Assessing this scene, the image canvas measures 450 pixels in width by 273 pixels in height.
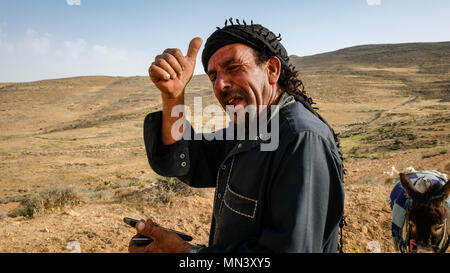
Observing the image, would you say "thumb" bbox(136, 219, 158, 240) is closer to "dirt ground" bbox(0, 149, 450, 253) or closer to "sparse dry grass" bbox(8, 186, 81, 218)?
"dirt ground" bbox(0, 149, 450, 253)

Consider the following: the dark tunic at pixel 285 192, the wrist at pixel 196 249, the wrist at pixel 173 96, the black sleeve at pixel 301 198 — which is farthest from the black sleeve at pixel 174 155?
the black sleeve at pixel 301 198

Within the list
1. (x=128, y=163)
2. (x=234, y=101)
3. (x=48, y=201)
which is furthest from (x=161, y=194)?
(x=128, y=163)

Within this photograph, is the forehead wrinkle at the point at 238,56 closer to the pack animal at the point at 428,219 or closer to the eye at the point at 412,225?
the pack animal at the point at 428,219

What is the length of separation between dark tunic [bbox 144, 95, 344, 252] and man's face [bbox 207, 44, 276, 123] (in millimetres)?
169

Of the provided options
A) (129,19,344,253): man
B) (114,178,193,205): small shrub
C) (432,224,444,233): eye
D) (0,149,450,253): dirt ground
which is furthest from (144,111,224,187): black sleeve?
(114,178,193,205): small shrub

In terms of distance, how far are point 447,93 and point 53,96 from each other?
74.8m

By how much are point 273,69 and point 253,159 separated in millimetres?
677

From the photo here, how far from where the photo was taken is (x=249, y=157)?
4.86 feet

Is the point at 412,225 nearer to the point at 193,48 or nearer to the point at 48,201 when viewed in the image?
the point at 193,48

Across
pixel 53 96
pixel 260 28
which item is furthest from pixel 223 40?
pixel 53 96

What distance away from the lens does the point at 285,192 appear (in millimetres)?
1208

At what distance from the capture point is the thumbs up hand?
1507 millimetres

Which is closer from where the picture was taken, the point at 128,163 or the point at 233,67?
the point at 233,67
